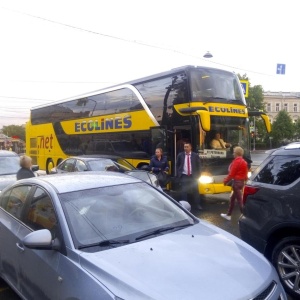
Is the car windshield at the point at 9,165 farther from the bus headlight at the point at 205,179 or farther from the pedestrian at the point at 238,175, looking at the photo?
the pedestrian at the point at 238,175

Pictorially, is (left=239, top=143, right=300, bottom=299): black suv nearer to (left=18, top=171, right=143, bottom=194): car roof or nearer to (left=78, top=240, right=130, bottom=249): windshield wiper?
(left=18, top=171, right=143, bottom=194): car roof

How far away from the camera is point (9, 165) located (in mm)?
10219

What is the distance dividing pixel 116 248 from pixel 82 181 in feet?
3.83

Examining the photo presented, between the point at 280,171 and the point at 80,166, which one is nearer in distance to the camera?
the point at 280,171

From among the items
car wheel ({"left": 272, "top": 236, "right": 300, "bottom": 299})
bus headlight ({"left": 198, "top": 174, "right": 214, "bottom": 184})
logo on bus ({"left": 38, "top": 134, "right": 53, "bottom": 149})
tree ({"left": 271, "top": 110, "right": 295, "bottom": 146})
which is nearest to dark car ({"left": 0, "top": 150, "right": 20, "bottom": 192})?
bus headlight ({"left": 198, "top": 174, "right": 214, "bottom": 184})

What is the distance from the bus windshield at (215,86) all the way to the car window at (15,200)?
6768mm

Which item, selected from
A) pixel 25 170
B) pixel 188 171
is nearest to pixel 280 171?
pixel 25 170

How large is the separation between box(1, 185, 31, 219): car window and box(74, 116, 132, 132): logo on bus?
8.38 m

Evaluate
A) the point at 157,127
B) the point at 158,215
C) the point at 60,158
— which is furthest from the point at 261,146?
the point at 158,215

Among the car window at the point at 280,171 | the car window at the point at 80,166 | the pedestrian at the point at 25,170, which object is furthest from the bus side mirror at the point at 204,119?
the car window at the point at 280,171

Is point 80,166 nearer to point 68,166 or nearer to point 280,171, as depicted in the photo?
point 68,166

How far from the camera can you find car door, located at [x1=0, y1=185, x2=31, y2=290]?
12.3 feet

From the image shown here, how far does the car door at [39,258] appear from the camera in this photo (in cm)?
297

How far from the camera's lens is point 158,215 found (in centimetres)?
365
